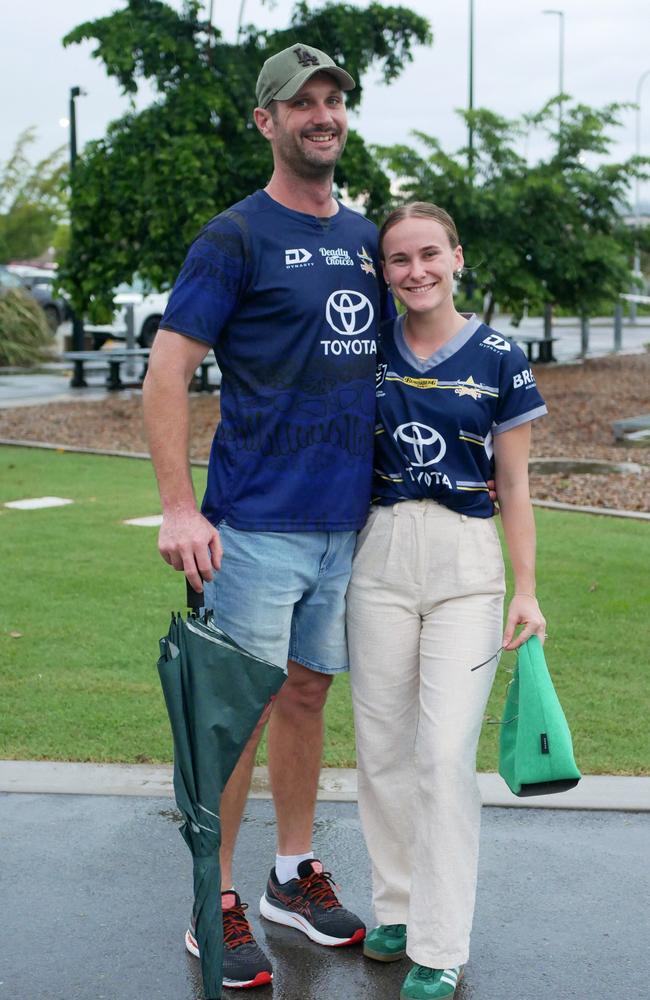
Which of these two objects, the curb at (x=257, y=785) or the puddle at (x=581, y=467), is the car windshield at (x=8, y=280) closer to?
the puddle at (x=581, y=467)

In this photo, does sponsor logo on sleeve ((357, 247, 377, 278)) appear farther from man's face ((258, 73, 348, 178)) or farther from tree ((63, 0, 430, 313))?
tree ((63, 0, 430, 313))

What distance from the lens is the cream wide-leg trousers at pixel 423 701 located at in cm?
311

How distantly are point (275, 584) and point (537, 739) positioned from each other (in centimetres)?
72

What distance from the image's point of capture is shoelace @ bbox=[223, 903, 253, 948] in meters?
3.29

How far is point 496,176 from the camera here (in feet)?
64.8

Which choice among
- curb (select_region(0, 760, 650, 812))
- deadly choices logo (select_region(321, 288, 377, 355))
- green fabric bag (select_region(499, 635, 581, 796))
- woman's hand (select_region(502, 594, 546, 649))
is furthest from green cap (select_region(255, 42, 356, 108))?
curb (select_region(0, 760, 650, 812))

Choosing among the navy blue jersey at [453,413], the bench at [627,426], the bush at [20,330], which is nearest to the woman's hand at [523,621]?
the navy blue jersey at [453,413]

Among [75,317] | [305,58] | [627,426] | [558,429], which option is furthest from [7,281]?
[305,58]

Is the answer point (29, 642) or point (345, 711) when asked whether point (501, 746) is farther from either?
point (29, 642)

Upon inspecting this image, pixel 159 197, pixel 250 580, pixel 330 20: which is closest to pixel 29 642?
pixel 250 580

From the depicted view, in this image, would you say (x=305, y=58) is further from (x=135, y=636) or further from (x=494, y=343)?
(x=135, y=636)

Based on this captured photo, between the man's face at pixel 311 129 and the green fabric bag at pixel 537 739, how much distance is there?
4.20 feet

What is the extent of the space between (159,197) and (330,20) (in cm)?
307

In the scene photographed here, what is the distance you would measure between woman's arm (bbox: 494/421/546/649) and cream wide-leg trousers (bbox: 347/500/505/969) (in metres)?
0.05
